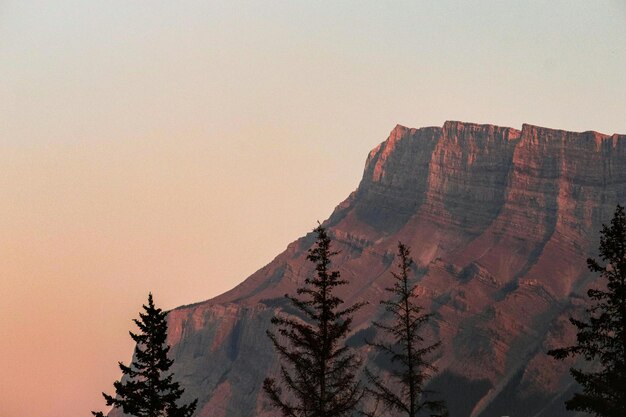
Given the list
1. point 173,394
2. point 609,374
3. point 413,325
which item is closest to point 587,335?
point 609,374

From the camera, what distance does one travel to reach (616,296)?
7144cm

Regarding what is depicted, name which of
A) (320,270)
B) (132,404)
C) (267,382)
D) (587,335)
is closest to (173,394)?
(132,404)

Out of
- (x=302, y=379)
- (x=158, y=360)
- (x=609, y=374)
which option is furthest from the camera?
(x=302, y=379)

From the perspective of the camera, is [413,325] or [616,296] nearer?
[616,296]

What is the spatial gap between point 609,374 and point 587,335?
2.10 meters

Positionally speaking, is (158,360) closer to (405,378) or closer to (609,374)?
(405,378)

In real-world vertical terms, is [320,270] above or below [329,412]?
above

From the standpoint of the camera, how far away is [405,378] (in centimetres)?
8150

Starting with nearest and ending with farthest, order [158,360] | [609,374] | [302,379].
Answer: [609,374] → [158,360] → [302,379]

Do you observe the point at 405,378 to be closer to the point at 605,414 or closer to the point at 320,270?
the point at 320,270

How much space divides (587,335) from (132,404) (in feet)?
74.1

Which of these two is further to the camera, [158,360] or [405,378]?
[405,378]

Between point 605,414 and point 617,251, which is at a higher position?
point 617,251

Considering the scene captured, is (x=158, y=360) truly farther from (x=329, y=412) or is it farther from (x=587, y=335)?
(x=587, y=335)
